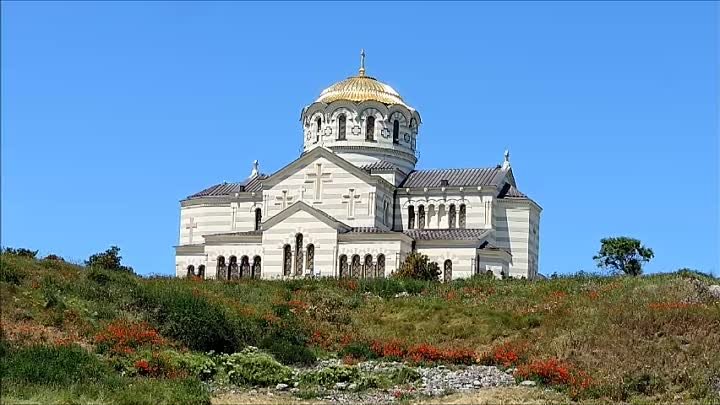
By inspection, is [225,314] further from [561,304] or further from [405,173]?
[405,173]

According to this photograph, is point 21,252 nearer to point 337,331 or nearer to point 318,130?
point 337,331

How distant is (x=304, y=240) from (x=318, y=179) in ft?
14.1

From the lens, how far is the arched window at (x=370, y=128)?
204ft

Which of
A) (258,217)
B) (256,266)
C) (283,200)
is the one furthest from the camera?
(258,217)

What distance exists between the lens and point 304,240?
55.0 metres

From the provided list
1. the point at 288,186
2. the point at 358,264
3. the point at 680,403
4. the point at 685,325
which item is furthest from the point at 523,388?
the point at 288,186

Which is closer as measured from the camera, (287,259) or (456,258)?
(456,258)

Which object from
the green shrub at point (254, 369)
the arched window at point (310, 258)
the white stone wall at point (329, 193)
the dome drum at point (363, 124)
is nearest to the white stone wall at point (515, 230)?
the white stone wall at point (329, 193)

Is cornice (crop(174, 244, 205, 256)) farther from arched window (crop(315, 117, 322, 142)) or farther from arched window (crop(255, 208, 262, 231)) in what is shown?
arched window (crop(315, 117, 322, 142))

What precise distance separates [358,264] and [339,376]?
27.4 m

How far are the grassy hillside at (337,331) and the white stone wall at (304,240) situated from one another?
14010 mm

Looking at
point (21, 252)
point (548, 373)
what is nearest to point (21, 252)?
point (21, 252)

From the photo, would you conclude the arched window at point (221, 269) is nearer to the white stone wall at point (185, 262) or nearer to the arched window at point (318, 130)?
the white stone wall at point (185, 262)

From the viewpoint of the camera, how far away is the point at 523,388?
1037 inches
